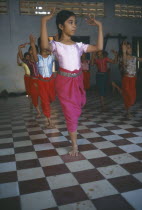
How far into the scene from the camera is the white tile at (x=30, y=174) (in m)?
2.20

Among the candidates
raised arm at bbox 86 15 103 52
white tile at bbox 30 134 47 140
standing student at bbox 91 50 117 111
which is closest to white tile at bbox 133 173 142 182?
raised arm at bbox 86 15 103 52

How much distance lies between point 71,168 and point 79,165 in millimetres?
115

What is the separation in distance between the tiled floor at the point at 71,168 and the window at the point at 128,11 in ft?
25.9

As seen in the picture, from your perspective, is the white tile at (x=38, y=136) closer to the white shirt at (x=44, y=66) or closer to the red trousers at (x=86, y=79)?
the white shirt at (x=44, y=66)

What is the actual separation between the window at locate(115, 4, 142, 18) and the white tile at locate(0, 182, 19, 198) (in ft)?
33.5

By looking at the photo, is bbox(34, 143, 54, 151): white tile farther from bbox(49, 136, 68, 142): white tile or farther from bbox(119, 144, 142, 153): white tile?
bbox(119, 144, 142, 153): white tile

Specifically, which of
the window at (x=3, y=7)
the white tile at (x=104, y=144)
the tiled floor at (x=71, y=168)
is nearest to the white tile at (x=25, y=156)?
the tiled floor at (x=71, y=168)

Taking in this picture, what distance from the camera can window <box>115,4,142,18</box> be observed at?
1054 centimetres

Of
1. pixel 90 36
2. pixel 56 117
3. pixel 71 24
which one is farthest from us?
pixel 90 36

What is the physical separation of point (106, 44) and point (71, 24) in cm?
846

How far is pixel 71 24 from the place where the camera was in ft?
8.27

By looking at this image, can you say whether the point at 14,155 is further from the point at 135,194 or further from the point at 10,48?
the point at 10,48

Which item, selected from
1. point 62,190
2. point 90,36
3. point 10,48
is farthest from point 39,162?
point 90,36

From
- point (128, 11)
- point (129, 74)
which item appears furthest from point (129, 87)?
point (128, 11)
